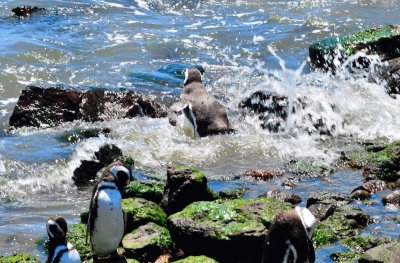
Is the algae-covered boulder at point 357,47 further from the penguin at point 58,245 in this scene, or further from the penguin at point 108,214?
the penguin at point 58,245

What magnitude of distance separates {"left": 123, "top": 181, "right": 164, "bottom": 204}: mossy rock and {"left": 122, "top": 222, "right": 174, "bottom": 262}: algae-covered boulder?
2.47 feet

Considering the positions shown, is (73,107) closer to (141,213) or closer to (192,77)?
(192,77)

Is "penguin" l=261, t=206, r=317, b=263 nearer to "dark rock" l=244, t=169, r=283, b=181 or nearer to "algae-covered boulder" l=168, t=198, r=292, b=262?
"algae-covered boulder" l=168, t=198, r=292, b=262

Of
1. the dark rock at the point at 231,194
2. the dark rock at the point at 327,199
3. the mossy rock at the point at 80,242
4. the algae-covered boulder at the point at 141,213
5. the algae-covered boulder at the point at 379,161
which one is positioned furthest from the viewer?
the algae-covered boulder at the point at 379,161

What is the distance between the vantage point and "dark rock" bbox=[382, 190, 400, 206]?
8297mm

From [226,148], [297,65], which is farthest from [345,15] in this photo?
[226,148]

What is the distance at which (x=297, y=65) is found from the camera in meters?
16.5

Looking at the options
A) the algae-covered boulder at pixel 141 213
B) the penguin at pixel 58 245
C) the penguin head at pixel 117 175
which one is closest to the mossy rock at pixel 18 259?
the penguin at pixel 58 245

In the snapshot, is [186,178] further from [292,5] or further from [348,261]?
[292,5]

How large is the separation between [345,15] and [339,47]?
226 inches

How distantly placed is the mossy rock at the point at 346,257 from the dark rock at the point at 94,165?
12.4 feet

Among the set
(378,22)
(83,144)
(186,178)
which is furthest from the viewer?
(378,22)

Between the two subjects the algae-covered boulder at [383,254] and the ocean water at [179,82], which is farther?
the ocean water at [179,82]

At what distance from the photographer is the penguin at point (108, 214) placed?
261 inches
